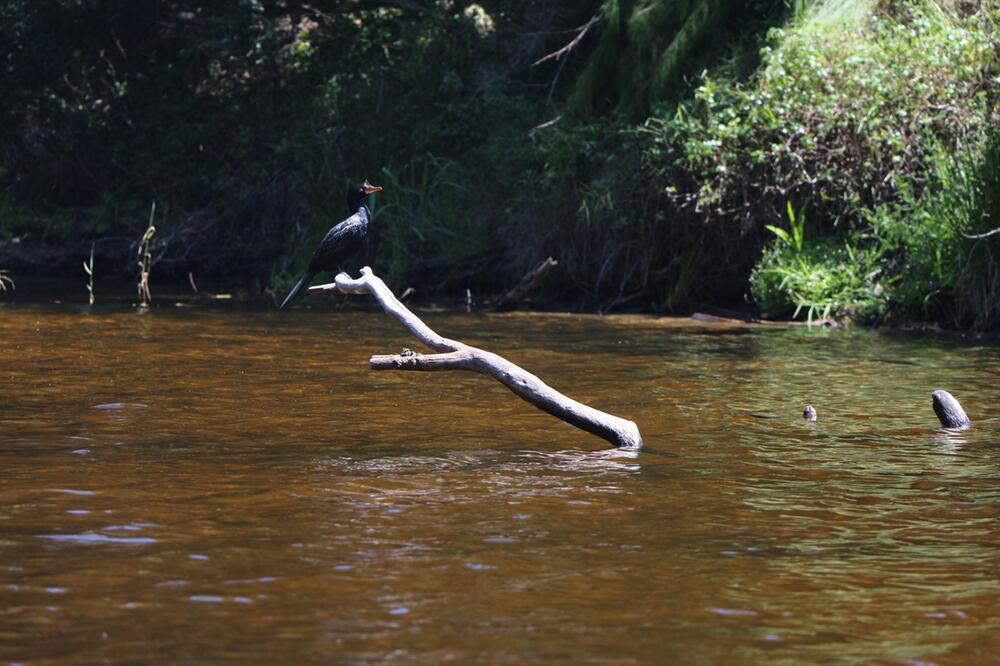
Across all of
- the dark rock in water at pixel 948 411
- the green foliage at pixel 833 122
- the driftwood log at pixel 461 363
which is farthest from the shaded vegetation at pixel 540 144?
the driftwood log at pixel 461 363

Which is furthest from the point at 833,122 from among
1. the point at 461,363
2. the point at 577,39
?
the point at 461,363

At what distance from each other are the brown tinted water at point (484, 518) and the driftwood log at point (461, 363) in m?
0.23

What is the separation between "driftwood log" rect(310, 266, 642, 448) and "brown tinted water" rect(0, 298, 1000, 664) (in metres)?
0.23

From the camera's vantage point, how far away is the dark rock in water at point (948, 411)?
23.3 ft

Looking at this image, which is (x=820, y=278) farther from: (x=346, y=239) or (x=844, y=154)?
(x=346, y=239)

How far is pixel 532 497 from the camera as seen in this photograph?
214 inches

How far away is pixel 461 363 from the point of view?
19.7 ft

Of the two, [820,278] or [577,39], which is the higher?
[577,39]

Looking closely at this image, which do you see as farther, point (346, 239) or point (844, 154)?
point (844, 154)

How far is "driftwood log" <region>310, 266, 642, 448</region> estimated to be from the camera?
5902 millimetres

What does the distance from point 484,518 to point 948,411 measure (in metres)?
3.08

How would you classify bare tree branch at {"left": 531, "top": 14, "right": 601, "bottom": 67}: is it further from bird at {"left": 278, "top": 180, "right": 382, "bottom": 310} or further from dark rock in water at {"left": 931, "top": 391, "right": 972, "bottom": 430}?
dark rock in water at {"left": 931, "top": 391, "right": 972, "bottom": 430}

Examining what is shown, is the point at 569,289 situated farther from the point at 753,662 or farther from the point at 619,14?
the point at 753,662

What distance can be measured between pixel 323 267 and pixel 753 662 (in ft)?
17.4
